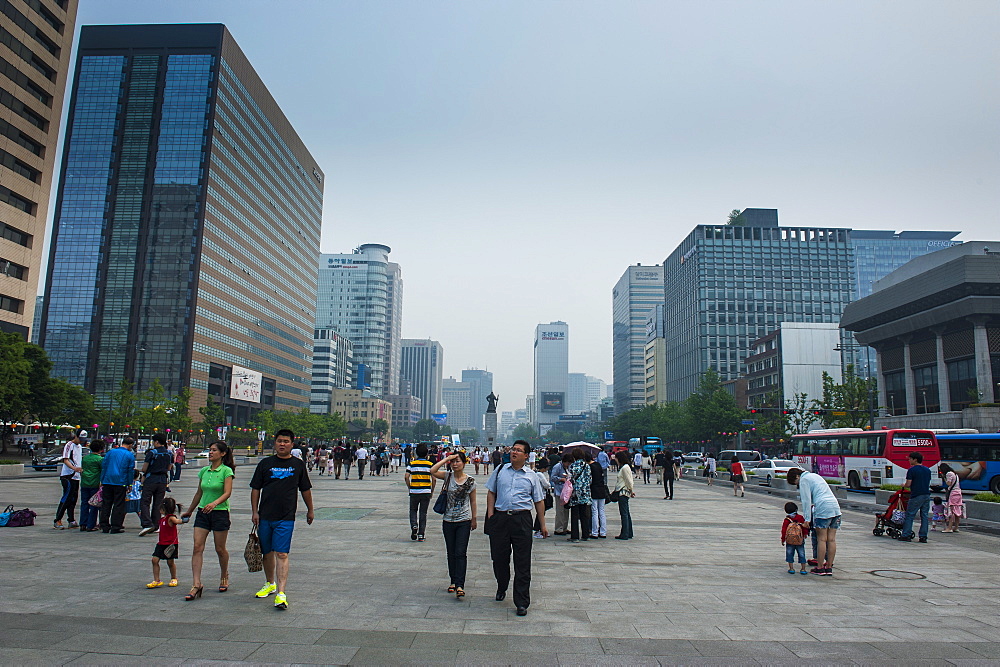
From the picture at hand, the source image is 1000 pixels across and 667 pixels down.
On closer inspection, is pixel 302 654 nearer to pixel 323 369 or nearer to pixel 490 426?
pixel 490 426

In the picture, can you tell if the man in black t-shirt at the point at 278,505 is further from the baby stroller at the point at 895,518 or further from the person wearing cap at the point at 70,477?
the baby stroller at the point at 895,518

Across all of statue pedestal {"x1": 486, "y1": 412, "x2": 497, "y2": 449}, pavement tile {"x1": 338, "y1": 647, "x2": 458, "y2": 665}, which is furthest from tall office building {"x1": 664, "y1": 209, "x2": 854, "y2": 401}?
pavement tile {"x1": 338, "y1": 647, "x2": 458, "y2": 665}

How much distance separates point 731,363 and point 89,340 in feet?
364

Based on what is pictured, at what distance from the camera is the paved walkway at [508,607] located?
5.95 meters

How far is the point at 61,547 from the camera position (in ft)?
36.2

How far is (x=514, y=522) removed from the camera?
24.6 feet

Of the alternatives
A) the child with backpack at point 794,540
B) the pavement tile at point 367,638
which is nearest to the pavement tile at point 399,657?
the pavement tile at point 367,638

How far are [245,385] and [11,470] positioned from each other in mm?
67707

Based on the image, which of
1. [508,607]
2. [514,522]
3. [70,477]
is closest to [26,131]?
[70,477]

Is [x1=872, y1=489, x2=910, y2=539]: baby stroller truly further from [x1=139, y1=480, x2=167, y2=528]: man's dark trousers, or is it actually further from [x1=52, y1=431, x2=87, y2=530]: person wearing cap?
[x1=52, y1=431, x2=87, y2=530]: person wearing cap

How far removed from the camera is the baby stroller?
46.9 ft

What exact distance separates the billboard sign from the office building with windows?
3180 inches

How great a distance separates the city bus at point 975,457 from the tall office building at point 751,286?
100772 mm

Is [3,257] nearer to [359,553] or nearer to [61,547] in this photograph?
[61,547]
